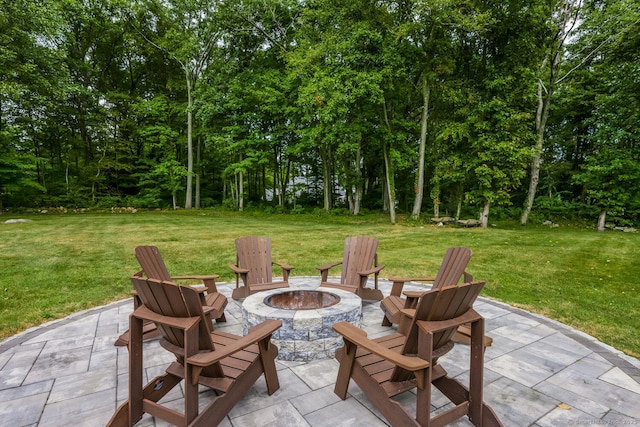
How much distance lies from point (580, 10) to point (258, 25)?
1416cm

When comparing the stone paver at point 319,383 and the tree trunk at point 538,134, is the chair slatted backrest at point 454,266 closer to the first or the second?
the stone paver at point 319,383

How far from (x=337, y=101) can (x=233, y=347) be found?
11508mm

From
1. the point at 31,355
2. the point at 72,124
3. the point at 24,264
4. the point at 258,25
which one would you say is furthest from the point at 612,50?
the point at 72,124

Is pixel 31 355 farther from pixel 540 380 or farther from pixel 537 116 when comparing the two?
pixel 537 116

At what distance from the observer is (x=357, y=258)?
4.34 metres

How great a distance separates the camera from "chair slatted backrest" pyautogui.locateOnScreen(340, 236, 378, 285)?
4227 mm

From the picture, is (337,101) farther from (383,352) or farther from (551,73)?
(383,352)

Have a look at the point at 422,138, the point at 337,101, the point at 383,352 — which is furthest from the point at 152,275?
the point at 422,138

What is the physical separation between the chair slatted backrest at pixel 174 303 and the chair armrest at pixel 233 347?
0.41ft

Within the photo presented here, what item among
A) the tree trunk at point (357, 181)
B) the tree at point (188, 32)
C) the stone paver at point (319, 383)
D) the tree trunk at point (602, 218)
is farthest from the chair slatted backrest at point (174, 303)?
the tree at point (188, 32)

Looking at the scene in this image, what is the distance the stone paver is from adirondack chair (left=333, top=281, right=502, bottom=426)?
15 centimetres

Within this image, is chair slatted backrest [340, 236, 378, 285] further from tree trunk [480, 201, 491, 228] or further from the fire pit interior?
tree trunk [480, 201, 491, 228]

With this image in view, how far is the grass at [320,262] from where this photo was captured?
4.04 meters

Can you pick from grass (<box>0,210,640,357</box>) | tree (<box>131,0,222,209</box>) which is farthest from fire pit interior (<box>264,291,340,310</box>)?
tree (<box>131,0,222,209</box>)
